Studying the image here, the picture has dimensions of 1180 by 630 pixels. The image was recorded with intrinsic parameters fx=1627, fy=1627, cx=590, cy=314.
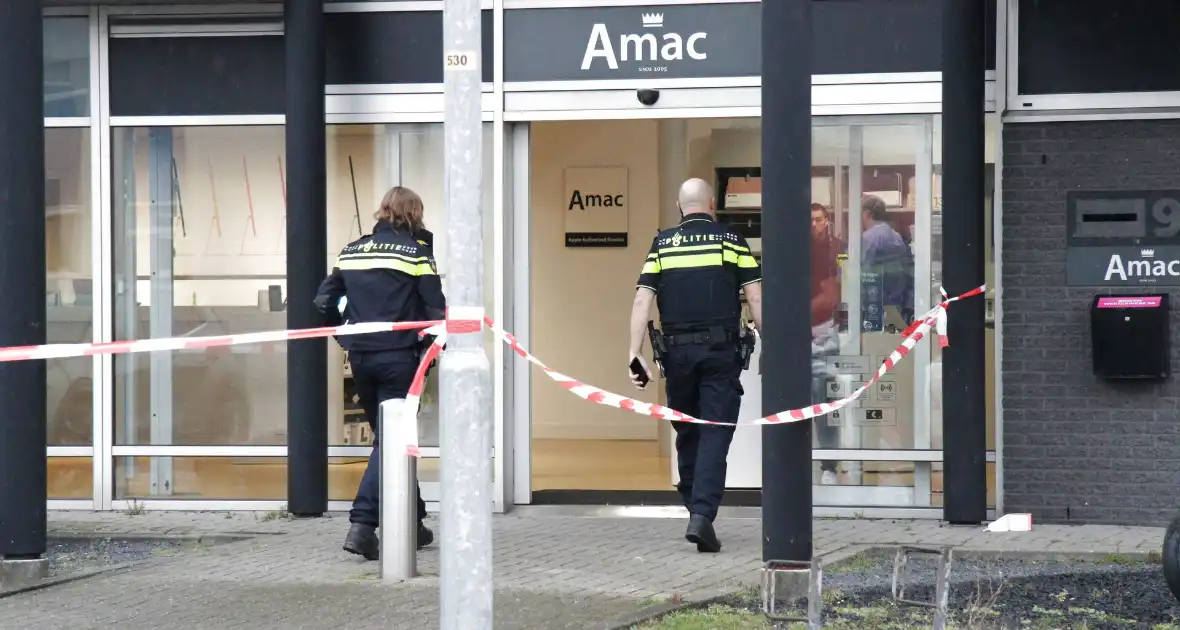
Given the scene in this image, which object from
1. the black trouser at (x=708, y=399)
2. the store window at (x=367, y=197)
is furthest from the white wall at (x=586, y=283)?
the black trouser at (x=708, y=399)

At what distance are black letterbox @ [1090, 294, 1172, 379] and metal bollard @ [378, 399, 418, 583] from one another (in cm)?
421

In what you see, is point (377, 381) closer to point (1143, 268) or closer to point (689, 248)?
point (689, 248)

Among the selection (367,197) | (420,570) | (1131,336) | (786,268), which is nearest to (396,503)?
(420,570)

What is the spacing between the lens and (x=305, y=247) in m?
9.85

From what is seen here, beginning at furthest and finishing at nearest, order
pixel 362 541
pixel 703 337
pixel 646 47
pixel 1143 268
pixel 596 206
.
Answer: pixel 596 206, pixel 646 47, pixel 1143 268, pixel 703 337, pixel 362 541

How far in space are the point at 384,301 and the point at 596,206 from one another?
6.44m

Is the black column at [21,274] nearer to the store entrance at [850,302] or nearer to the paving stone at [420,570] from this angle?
the paving stone at [420,570]

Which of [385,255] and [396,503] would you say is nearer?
[396,503]

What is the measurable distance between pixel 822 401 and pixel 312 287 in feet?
10.6

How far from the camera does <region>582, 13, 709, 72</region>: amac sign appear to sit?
9.95 metres

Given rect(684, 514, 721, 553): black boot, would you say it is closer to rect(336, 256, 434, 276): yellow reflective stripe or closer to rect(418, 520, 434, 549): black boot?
rect(418, 520, 434, 549): black boot

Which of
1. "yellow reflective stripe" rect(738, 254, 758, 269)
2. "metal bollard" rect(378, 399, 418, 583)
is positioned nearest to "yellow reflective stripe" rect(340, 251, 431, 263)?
"metal bollard" rect(378, 399, 418, 583)

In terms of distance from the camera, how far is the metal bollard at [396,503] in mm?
7500

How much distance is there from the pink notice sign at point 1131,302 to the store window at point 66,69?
6.44 m
